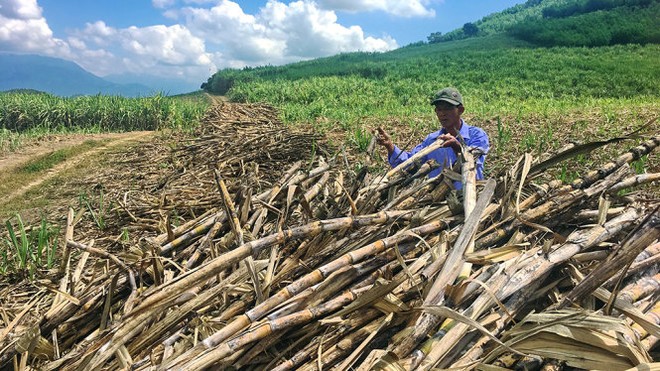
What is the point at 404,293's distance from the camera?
1.46m

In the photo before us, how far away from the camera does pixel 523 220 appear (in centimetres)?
165

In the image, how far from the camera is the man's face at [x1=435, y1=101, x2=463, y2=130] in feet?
12.5

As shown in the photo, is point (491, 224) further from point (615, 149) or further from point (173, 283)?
point (615, 149)

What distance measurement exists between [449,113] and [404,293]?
108 inches

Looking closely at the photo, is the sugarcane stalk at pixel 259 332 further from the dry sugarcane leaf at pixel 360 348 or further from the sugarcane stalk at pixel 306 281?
the dry sugarcane leaf at pixel 360 348

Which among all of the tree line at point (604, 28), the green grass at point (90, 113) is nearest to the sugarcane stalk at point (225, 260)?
the green grass at point (90, 113)

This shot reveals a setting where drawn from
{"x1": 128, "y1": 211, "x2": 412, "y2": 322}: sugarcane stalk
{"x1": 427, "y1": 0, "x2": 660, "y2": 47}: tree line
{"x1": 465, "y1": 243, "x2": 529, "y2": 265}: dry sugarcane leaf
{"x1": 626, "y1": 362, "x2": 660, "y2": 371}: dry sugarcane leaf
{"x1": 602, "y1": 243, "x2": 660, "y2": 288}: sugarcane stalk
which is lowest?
{"x1": 626, "y1": 362, "x2": 660, "y2": 371}: dry sugarcane leaf

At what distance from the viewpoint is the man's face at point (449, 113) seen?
3.80 m

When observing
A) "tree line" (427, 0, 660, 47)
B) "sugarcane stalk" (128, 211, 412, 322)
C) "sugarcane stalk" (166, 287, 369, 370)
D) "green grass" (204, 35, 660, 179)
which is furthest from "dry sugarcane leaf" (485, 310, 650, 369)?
"tree line" (427, 0, 660, 47)

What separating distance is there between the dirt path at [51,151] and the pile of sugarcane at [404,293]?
8225 millimetres

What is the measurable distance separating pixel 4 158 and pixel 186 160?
346 inches

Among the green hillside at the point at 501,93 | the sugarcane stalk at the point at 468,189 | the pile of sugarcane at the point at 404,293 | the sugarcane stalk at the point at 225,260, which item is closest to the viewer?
the pile of sugarcane at the point at 404,293

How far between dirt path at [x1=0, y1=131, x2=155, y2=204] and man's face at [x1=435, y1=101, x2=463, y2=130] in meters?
Result: 8.19

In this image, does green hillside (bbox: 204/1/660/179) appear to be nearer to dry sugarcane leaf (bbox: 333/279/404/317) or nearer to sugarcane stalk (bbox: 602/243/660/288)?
sugarcane stalk (bbox: 602/243/660/288)
